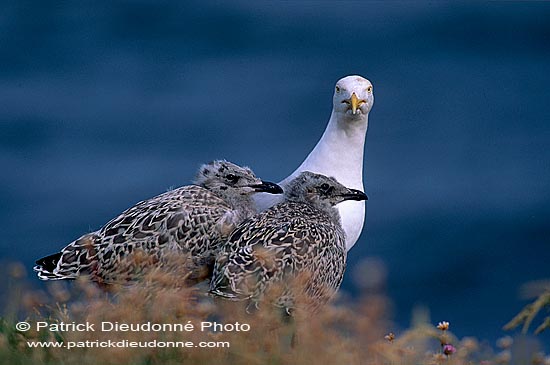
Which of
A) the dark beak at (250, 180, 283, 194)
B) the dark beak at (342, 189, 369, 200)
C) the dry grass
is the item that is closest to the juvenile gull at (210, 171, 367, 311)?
the dark beak at (342, 189, 369, 200)

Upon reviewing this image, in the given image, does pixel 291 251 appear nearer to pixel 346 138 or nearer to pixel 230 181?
pixel 230 181

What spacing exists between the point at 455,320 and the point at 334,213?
9.65m

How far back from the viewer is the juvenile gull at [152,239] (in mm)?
8383

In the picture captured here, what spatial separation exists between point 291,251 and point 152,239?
0.89 meters

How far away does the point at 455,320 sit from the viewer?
18516mm

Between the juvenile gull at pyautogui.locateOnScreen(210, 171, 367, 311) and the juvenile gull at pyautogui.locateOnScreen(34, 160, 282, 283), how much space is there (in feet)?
0.57

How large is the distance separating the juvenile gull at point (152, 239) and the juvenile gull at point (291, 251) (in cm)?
17

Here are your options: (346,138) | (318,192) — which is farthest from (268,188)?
(346,138)

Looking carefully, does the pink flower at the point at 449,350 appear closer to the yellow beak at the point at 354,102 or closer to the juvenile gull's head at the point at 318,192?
the juvenile gull's head at the point at 318,192

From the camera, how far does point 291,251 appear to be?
8227 millimetres

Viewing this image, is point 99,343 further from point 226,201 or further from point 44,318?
point 226,201

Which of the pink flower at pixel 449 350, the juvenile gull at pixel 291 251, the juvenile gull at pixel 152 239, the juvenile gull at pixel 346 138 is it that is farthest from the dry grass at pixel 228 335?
the juvenile gull at pixel 346 138

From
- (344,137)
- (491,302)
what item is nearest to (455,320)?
(491,302)

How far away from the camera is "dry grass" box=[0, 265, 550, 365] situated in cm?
618
